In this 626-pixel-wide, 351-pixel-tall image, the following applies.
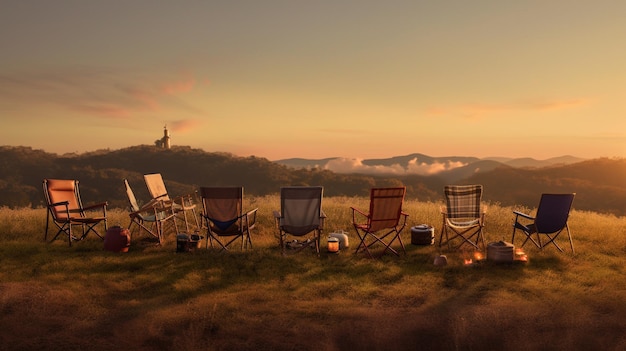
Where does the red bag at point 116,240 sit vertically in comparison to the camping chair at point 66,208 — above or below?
below

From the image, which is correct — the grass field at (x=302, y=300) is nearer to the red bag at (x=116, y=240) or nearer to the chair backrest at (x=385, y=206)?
the red bag at (x=116, y=240)

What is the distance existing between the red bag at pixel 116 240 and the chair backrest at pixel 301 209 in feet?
8.24

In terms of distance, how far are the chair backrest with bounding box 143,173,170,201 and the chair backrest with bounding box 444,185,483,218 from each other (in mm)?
4817

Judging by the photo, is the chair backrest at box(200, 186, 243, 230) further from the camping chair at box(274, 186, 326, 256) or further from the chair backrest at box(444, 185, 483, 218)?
the chair backrest at box(444, 185, 483, 218)

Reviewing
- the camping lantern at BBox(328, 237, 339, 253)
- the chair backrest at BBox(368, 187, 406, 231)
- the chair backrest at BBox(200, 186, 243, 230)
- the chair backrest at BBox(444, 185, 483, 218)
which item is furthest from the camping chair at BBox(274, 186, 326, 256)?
the chair backrest at BBox(444, 185, 483, 218)

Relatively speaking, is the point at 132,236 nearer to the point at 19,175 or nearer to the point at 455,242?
the point at 455,242

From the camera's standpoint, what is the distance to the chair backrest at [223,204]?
6.82 m

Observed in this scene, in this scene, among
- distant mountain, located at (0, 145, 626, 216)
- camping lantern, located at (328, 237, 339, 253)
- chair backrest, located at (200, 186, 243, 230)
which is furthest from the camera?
distant mountain, located at (0, 145, 626, 216)

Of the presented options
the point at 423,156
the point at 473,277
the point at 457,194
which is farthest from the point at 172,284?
the point at 423,156

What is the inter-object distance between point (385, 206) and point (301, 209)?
121 cm

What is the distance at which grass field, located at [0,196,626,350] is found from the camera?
13.0ft

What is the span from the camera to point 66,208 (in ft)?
25.0

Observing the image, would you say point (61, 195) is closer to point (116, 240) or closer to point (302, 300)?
point (116, 240)

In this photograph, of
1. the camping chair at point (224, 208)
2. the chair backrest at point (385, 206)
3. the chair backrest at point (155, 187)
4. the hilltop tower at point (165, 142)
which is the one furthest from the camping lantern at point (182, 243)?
the hilltop tower at point (165, 142)
